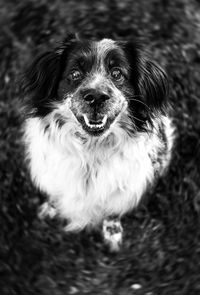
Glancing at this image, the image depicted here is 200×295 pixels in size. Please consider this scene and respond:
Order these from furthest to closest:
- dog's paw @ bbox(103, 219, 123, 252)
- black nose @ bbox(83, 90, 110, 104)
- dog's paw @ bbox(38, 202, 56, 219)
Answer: dog's paw @ bbox(38, 202, 56, 219) < dog's paw @ bbox(103, 219, 123, 252) < black nose @ bbox(83, 90, 110, 104)

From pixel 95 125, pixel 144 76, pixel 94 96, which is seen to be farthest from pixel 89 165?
pixel 144 76

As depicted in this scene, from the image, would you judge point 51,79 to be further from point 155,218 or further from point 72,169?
point 155,218

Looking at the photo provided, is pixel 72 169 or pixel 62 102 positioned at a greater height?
pixel 62 102

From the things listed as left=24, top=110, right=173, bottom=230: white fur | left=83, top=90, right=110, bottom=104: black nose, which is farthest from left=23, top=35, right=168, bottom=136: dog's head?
left=24, top=110, right=173, bottom=230: white fur

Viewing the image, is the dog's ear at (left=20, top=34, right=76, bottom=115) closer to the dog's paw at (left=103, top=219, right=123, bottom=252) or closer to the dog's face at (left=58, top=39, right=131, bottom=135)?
the dog's face at (left=58, top=39, right=131, bottom=135)

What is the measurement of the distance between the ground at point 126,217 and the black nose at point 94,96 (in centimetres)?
127

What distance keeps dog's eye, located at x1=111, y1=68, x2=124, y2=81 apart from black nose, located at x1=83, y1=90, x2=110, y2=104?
0.74ft

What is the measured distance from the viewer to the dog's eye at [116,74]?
294 centimetres

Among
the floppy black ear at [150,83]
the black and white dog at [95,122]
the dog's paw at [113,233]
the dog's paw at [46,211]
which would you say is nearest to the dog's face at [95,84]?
the black and white dog at [95,122]

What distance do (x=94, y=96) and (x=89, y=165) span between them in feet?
1.84

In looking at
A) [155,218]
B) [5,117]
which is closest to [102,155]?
[155,218]

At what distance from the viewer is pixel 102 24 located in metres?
4.58

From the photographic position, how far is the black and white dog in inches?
113

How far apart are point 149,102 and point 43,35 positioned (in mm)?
1854
